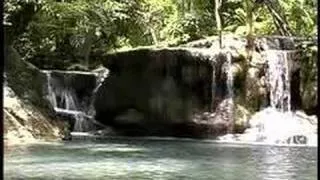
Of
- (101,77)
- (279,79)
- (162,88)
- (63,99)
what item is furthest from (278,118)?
(63,99)

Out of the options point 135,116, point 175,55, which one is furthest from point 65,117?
point 175,55

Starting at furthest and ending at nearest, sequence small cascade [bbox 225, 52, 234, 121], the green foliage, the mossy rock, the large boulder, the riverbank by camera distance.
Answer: the green foliage
the large boulder
small cascade [bbox 225, 52, 234, 121]
the mossy rock
the riverbank

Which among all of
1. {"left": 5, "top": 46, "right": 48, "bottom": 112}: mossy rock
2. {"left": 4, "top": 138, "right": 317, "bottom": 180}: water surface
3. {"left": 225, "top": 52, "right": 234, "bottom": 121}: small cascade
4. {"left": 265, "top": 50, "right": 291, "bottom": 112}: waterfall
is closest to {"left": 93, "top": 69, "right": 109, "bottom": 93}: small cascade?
{"left": 5, "top": 46, "right": 48, "bottom": 112}: mossy rock

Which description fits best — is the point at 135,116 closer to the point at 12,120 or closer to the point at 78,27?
the point at 78,27

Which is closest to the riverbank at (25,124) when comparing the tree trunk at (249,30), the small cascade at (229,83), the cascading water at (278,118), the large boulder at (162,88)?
the large boulder at (162,88)

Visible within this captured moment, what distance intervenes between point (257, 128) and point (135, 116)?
10.9 ft

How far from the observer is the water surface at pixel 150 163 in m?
7.38

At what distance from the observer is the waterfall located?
16125 mm

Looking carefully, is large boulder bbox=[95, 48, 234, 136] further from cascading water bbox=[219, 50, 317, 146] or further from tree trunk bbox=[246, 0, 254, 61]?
cascading water bbox=[219, 50, 317, 146]

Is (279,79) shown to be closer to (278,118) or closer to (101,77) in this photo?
(278,118)

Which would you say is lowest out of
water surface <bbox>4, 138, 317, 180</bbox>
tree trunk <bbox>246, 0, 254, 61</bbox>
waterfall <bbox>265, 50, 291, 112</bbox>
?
water surface <bbox>4, 138, 317, 180</bbox>

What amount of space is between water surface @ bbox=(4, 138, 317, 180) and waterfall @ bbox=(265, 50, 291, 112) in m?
4.37

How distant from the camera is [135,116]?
17.0 m

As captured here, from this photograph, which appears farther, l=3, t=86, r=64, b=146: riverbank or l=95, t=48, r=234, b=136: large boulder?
l=95, t=48, r=234, b=136: large boulder
